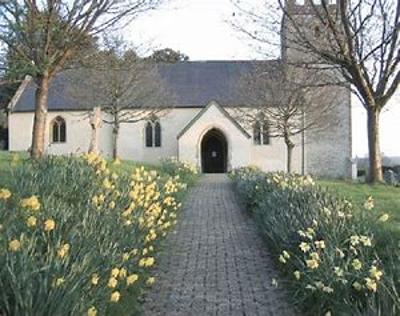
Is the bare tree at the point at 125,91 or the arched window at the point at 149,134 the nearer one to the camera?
the bare tree at the point at 125,91

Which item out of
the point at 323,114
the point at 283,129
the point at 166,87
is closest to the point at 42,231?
the point at 283,129

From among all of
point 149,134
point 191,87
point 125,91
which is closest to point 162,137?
point 149,134

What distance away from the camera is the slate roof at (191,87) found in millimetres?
51375

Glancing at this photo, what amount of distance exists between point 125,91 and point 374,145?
948 inches

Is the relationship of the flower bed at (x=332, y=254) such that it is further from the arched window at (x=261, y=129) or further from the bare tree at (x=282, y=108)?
the arched window at (x=261, y=129)

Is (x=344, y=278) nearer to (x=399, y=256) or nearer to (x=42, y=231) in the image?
(x=399, y=256)

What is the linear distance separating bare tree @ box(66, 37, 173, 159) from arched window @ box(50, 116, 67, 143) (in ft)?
14.8

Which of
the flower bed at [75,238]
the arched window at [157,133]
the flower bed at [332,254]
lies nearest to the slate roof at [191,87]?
the arched window at [157,133]

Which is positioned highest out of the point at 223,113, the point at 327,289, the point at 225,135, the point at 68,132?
the point at 223,113

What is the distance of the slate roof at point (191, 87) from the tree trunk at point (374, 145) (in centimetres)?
2827

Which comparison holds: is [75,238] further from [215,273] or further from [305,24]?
[305,24]

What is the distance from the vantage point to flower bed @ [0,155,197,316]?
4.85 metres

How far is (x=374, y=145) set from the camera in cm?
2042

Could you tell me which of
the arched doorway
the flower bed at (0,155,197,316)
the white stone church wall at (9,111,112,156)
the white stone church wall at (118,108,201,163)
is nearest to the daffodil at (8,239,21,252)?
the flower bed at (0,155,197,316)
